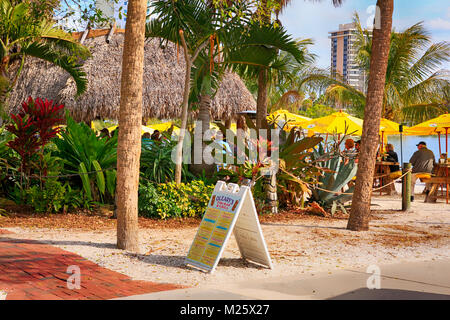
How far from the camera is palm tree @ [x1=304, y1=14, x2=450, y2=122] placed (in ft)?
80.1

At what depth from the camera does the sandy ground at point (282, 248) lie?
582cm

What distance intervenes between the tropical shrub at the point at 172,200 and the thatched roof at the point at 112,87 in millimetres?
7826

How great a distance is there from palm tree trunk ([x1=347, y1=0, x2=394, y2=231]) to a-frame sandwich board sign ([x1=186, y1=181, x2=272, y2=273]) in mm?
3271

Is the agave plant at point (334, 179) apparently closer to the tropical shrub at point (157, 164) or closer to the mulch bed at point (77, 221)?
the mulch bed at point (77, 221)

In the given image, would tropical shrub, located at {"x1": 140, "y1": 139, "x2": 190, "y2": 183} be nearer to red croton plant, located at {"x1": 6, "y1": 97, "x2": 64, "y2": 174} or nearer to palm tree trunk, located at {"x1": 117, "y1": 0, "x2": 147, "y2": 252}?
red croton plant, located at {"x1": 6, "y1": 97, "x2": 64, "y2": 174}

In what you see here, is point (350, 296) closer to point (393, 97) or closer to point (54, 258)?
point (54, 258)

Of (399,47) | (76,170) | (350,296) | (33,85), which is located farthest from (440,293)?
(399,47)

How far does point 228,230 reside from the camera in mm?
5762

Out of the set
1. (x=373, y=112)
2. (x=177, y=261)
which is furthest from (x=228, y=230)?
(x=373, y=112)

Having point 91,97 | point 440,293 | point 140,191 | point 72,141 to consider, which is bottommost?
point 440,293

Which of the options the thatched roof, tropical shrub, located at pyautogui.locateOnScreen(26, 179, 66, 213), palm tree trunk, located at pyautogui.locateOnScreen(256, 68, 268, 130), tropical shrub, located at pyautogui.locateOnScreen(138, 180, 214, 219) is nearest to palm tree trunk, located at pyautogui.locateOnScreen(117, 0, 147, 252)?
tropical shrub, located at pyautogui.locateOnScreen(138, 180, 214, 219)

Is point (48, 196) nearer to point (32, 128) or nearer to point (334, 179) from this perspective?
point (32, 128)

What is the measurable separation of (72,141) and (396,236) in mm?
6130

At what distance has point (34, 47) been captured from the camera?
13.8 metres
